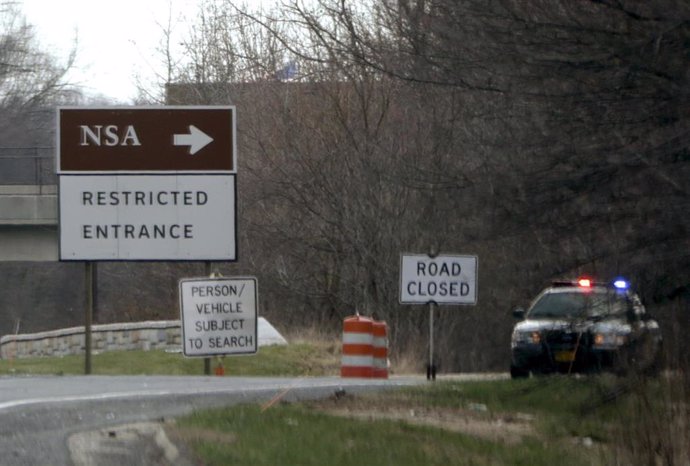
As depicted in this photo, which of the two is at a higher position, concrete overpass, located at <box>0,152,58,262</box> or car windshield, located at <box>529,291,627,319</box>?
concrete overpass, located at <box>0,152,58,262</box>

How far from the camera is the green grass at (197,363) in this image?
25.2 metres

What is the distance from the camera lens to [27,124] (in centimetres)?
5209

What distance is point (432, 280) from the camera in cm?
1997

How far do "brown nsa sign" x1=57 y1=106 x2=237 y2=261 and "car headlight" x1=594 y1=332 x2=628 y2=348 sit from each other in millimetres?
9265

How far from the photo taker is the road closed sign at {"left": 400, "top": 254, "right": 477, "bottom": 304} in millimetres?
19891

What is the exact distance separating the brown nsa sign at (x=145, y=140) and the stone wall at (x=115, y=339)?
943cm

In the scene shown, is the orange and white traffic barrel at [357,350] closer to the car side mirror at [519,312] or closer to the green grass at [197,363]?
the car side mirror at [519,312]

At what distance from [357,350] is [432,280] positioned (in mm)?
1579

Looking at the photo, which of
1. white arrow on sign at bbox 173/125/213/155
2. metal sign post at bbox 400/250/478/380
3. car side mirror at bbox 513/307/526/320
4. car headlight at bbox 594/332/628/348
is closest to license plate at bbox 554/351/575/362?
car headlight at bbox 594/332/628/348

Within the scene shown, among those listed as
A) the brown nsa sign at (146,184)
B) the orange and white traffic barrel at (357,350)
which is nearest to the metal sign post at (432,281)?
the orange and white traffic barrel at (357,350)

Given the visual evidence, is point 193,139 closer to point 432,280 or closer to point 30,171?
point 432,280

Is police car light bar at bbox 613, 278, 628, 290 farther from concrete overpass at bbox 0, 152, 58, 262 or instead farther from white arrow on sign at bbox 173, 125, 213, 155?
concrete overpass at bbox 0, 152, 58, 262

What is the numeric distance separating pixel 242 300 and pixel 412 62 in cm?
836

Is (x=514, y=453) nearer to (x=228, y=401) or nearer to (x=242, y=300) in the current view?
(x=228, y=401)
